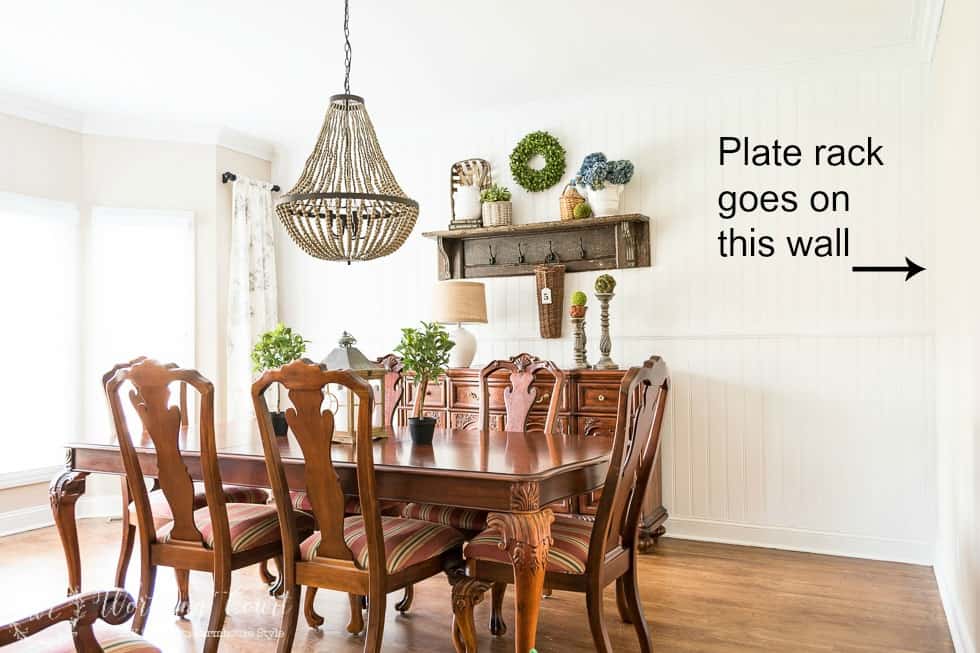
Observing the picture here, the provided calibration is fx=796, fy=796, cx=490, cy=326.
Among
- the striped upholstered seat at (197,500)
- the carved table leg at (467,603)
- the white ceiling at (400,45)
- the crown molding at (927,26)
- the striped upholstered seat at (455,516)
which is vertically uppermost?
the white ceiling at (400,45)

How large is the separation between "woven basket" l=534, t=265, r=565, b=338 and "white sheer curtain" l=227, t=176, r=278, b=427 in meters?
2.12

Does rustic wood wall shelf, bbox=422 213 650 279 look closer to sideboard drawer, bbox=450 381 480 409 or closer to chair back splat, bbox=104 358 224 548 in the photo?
sideboard drawer, bbox=450 381 480 409

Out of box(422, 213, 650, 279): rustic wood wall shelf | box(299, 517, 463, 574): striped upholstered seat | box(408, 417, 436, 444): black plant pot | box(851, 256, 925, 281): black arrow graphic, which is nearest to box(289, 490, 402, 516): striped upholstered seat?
box(408, 417, 436, 444): black plant pot

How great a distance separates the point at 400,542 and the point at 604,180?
108 inches

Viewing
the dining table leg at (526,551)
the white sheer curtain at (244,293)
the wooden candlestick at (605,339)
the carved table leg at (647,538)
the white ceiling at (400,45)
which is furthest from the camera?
the white sheer curtain at (244,293)

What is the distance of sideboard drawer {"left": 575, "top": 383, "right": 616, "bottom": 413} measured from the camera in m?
4.28

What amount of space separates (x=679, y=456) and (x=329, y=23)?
2.98 meters

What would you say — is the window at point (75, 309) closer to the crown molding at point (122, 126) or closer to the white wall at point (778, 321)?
the crown molding at point (122, 126)

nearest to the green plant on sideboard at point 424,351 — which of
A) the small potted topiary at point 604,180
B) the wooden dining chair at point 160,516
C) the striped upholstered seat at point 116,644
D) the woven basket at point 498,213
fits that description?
the wooden dining chair at point 160,516

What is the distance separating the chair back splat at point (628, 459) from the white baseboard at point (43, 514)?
12.4 ft

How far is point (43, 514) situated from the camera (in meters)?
4.91

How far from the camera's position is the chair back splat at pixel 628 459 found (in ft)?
7.91

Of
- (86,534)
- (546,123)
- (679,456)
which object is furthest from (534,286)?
(86,534)

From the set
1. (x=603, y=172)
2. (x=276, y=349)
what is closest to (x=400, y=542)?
(x=276, y=349)
